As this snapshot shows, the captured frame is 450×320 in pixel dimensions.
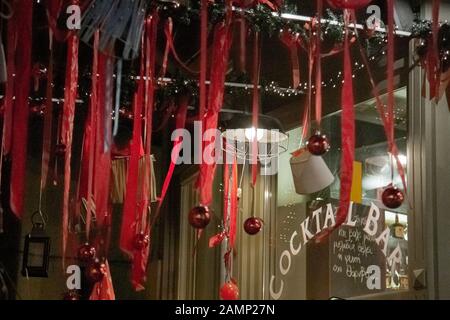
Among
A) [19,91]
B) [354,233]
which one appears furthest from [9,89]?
[354,233]

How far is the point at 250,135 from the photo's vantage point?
356cm

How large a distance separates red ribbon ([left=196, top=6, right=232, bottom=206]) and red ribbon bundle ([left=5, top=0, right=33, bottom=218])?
2.06 ft

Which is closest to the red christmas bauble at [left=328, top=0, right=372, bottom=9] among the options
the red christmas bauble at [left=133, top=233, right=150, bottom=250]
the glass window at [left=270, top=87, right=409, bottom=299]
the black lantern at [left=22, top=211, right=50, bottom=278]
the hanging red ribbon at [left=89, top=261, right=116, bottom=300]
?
the glass window at [left=270, top=87, right=409, bottom=299]

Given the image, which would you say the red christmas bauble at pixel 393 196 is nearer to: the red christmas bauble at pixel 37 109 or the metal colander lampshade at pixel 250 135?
the metal colander lampshade at pixel 250 135

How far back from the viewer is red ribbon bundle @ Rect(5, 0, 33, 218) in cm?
231

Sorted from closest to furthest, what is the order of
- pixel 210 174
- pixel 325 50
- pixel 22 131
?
pixel 22 131 < pixel 210 174 < pixel 325 50

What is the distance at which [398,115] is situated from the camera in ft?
10.3

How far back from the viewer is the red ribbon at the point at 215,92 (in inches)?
97.1

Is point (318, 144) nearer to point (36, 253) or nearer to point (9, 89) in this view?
point (9, 89)

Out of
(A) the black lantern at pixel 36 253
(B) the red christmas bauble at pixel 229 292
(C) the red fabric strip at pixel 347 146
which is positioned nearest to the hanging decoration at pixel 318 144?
(C) the red fabric strip at pixel 347 146
